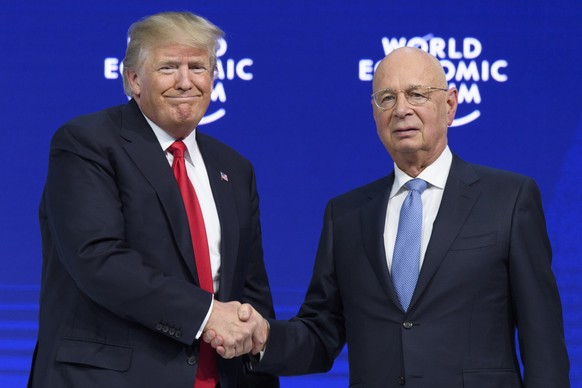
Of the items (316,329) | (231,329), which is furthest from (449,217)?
(231,329)

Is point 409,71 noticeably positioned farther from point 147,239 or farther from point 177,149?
point 147,239

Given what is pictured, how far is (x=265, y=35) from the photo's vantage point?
169 inches

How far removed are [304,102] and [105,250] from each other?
5.88 ft

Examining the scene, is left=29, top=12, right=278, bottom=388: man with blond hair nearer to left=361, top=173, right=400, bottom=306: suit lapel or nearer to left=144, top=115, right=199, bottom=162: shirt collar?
left=144, top=115, right=199, bottom=162: shirt collar

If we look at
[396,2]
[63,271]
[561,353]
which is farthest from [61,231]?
[396,2]

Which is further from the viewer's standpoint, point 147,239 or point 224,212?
point 224,212

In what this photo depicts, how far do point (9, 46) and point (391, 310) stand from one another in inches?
91.6

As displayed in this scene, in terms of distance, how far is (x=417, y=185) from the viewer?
2982mm

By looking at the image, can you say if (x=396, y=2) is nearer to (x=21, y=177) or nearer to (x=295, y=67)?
(x=295, y=67)

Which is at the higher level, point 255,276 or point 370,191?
point 370,191

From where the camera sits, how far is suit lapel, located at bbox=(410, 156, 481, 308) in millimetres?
2812

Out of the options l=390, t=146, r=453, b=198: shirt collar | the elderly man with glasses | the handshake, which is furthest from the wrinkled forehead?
the handshake

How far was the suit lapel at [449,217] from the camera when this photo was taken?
281 centimetres

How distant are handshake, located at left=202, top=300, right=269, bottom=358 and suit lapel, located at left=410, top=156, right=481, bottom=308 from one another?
48 cm
